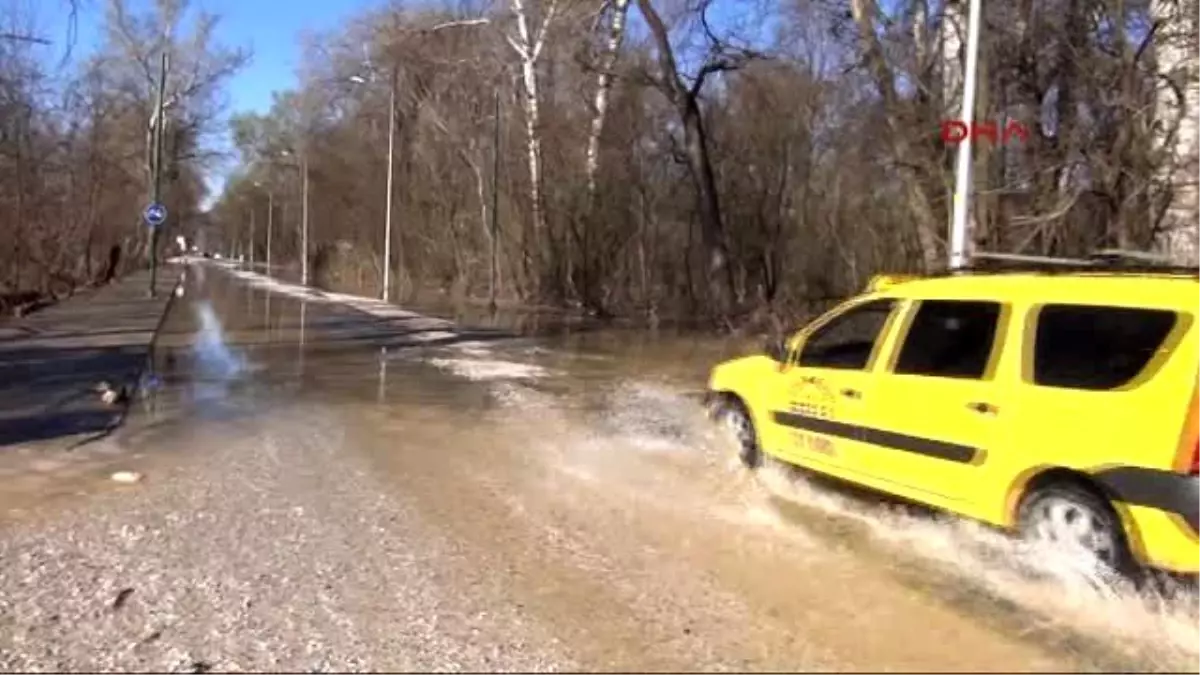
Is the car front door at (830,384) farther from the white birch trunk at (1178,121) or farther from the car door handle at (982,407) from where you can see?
the white birch trunk at (1178,121)

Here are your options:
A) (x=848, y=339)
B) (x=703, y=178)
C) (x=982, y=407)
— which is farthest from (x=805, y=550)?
(x=703, y=178)

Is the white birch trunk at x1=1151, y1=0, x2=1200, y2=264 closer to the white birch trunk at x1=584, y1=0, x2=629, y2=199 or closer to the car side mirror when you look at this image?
the car side mirror

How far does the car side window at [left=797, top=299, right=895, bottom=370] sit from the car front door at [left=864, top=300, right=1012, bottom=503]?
34cm

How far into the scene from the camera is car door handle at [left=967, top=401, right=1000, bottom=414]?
684cm

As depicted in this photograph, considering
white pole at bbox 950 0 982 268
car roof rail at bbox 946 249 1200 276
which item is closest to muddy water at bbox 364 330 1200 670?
car roof rail at bbox 946 249 1200 276

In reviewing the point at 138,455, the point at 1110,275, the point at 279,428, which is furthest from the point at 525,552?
the point at 279,428

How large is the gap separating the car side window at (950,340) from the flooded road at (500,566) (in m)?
1.04

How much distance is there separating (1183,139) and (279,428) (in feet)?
38.3

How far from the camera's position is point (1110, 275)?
261 inches

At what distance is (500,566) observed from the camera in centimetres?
664

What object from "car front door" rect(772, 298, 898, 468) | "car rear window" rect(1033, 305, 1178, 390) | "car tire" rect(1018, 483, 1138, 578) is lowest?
"car tire" rect(1018, 483, 1138, 578)

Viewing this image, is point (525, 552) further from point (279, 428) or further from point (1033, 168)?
point (1033, 168)

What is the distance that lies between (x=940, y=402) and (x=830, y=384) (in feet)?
3.85

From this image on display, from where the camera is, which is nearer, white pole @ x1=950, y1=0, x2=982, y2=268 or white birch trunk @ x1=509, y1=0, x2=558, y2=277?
white pole @ x1=950, y1=0, x2=982, y2=268
